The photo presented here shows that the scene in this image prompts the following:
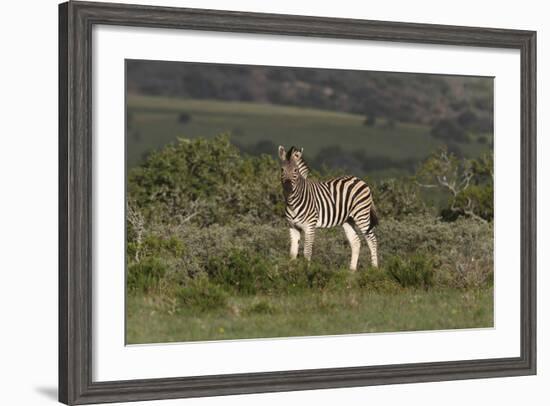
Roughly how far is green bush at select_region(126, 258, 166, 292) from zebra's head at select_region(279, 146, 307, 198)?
1458 millimetres

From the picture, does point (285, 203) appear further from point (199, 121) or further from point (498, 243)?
point (498, 243)

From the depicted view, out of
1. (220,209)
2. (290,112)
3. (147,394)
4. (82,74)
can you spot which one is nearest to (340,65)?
(290,112)

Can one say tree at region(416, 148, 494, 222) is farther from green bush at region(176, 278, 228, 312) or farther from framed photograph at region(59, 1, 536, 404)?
green bush at region(176, 278, 228, 312)

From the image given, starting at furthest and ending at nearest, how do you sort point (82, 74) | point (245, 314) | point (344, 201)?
point (344, 201) < point (245, 314) < point (82, 74)

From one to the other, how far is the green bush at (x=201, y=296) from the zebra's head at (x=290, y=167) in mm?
1195

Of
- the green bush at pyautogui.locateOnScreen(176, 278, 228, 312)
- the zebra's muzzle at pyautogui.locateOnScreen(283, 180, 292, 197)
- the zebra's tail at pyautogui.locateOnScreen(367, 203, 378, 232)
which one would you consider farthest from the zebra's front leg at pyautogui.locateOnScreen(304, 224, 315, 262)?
the green bush at pyautogui.locateOnScreen(176, 278, 228, 312)

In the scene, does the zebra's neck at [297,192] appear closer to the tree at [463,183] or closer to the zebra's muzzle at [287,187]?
the zebra's muzzle at [287,187]

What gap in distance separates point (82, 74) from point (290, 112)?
2.21 meters

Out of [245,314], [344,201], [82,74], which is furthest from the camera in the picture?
[344,201]

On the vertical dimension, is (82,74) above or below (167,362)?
above

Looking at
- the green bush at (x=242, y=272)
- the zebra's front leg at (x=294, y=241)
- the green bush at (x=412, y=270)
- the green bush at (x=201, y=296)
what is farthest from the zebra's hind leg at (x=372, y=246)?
the green bush at (x=201, y=296)

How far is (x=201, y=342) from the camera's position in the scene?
11.4 metres

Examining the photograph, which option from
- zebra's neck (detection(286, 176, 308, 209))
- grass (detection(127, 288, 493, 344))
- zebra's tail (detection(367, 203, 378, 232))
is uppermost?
zebra's neck (detection(286, 176, 308, 209))

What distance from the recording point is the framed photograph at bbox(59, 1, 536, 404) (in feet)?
35.8
